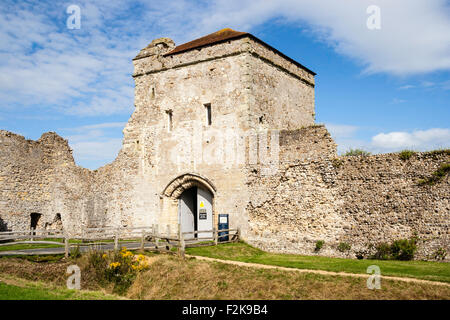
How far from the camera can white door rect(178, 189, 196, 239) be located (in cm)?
2009

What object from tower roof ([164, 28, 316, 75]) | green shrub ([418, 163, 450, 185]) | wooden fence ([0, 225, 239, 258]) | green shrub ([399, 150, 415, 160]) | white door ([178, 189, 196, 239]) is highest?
tower roof ([164, 28, 316, 75])

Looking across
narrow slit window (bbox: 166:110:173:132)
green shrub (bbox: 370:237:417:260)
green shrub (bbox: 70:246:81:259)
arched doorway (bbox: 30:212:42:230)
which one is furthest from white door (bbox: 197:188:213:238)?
arched doorway (bbox: 30:212:42:230)

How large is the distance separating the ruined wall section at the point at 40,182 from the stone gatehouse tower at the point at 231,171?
6 centimetres

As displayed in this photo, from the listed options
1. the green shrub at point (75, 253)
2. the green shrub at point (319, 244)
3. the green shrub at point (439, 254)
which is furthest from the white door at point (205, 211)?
the green shrub at point (439, 254)

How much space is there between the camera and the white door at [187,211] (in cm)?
2009

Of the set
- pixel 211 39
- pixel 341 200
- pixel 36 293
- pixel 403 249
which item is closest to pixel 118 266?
pixel 36 293

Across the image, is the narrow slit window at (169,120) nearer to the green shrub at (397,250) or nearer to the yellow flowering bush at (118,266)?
the yellow flowering bush at (118,266)

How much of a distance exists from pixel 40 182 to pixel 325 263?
16830 mm

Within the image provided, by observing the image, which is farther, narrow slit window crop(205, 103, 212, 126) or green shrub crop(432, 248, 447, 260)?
narrow slit window crop(205, 103, 212, 126)

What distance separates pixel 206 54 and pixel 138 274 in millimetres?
10487

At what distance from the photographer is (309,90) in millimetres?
22531

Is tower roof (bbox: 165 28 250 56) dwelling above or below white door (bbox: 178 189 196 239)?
above

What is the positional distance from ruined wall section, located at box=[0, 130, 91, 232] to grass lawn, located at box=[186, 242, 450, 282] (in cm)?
1043

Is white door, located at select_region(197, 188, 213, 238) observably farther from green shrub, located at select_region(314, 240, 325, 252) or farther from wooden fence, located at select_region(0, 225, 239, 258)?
green shrub, located at select_region(314, 240, 325, 252)
